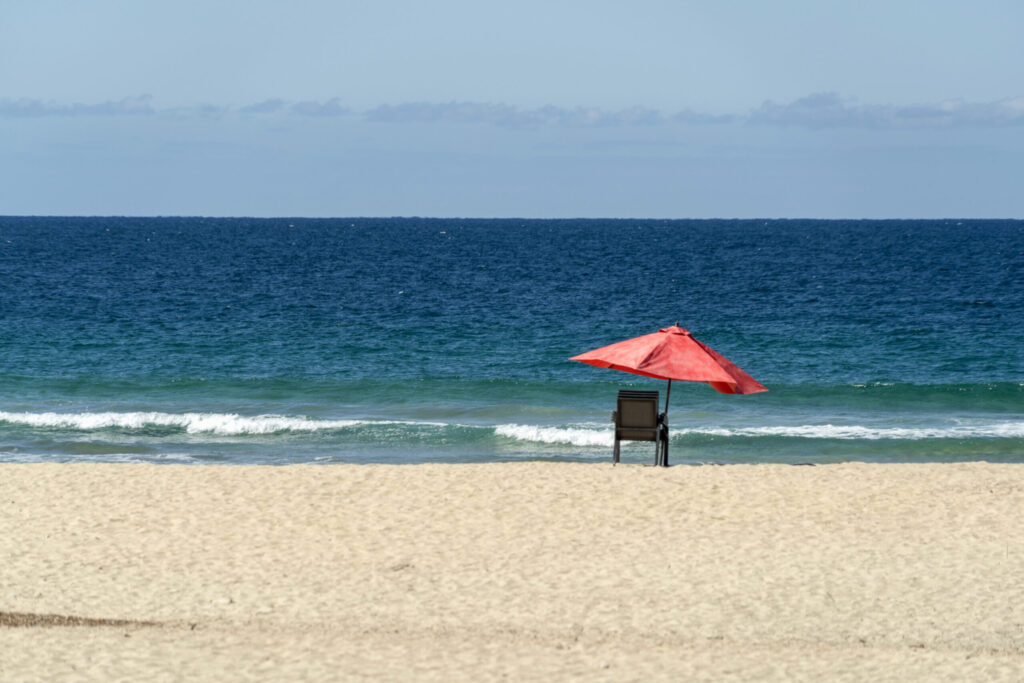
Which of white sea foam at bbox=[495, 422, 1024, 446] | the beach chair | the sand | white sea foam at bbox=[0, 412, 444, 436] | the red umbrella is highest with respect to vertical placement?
the red umbrella

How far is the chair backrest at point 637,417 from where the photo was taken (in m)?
15.3

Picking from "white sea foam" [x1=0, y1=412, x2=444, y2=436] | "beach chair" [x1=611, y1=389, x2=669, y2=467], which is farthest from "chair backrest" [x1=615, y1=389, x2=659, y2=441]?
"white sea foam" [x1=0, y1=412, x2=444, y2=436]

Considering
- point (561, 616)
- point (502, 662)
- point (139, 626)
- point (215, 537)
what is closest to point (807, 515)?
point (561, 616)

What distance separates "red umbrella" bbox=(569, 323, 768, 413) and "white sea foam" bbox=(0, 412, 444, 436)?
7834mm

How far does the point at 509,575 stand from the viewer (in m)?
10.0

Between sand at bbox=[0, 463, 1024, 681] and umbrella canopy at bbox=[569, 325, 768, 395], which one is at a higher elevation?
umbrella canopy at bbox=[569, 325, 768, 395]

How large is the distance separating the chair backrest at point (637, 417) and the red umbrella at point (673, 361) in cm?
88

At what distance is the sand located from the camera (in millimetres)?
7961

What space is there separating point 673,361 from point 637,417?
4.42 ft

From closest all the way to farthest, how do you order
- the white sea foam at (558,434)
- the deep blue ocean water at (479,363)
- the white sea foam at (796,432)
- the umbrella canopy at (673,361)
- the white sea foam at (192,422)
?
the umbrella canopy at (673,361) → the deep blue ocean water at (479,363) → the white sea foam at (558,434) → the white sea foam at (796,432) → the white sea foam at (192,422)

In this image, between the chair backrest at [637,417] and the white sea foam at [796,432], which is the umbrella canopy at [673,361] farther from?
the white sea foam at [796,432]

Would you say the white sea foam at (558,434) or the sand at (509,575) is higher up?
the sand at (509,575)

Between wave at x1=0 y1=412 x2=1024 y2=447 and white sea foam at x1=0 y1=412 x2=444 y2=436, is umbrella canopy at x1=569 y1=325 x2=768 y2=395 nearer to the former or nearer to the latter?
wave at x1=0 y1=412 x2=1024 y2=447

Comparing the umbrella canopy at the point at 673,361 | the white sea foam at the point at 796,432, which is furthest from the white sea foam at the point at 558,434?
the umbrella canopy at the point at 673,361
